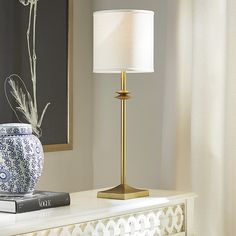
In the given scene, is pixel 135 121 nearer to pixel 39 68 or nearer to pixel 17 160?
pixel 39 68

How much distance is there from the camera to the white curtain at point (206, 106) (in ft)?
10.2

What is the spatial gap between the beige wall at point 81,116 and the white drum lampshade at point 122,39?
0.75 m

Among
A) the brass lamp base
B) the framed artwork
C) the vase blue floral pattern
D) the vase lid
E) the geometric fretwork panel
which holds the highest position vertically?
the framed artwork

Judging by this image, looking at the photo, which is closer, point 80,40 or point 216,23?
point 216,23

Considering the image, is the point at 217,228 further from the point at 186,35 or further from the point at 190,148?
the point at 186,35

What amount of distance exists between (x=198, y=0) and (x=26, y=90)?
84 centimetres

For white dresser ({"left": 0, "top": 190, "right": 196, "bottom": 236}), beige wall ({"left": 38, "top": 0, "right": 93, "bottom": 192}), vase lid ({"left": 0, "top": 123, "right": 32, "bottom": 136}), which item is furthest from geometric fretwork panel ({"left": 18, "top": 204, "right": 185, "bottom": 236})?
beige wall ({"left": 38, "top": 0, "right": 93, "bottom": 192})

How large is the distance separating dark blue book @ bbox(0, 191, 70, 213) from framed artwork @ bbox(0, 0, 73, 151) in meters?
0.66

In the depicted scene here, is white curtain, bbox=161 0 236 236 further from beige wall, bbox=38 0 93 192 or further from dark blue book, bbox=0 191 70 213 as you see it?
dark blue book, bbox=0 191 70 213

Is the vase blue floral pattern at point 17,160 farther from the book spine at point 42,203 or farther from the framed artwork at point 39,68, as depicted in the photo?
the framed artwork at point 39,68

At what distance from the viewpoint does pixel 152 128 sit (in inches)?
136

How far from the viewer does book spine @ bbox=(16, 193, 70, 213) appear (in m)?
2.41

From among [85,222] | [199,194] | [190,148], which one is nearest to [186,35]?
[190,148]

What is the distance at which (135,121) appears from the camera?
3504 millimetres
